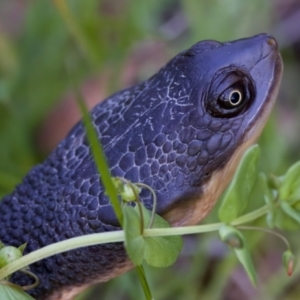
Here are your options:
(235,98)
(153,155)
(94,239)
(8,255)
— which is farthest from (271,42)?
(8,255)

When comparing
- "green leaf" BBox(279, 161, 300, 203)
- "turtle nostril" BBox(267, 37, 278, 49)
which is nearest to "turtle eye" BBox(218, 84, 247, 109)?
"turtle nostril" BBox(267, 37, 278, 49)

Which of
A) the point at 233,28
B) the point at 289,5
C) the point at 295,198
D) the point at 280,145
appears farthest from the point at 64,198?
the point at 289,5

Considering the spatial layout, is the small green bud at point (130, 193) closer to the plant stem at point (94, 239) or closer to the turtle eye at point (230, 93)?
the plant stem at point (94, 239)

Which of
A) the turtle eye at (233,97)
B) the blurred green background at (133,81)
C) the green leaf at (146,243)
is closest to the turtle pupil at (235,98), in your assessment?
the turtle eye at (233,97)

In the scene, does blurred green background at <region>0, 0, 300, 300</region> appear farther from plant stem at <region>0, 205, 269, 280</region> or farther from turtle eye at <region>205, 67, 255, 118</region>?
plant stem at <region>0, 205, 269, 280</region>

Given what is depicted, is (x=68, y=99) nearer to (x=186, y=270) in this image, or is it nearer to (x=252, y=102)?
(x=186, y=270)

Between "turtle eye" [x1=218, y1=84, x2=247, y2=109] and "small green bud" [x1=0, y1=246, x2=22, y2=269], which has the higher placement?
"turtle eye" [x1=218, y1=84, x2=247, y2=109]

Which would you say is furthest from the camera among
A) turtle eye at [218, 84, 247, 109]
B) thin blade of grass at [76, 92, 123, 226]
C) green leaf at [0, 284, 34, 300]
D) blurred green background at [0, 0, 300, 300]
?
blurred green background at [0, 0, 300, 300]
